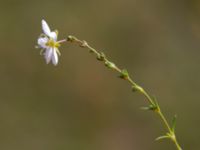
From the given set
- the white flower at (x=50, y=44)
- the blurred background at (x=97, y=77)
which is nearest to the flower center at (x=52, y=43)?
the white flower at (x=50, y=44)

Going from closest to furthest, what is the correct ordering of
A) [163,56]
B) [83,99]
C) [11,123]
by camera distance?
[11,123] < [83,99] < [163,56]

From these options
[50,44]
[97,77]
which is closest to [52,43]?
[50,44]

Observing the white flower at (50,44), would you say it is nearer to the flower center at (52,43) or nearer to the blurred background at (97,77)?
the flower center at (52,43)

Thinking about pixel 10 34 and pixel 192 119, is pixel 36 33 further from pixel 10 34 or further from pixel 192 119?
pixel 192 119

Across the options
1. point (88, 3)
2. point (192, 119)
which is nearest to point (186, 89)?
point (192, 119)

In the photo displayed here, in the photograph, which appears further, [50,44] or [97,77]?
[97,77]

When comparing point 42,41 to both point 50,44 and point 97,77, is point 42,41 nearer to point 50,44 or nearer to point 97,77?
point 50,44

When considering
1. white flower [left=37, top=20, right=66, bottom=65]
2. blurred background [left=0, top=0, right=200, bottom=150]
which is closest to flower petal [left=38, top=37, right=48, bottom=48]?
white flower [left=37, top=20, right=66, bottom=65]

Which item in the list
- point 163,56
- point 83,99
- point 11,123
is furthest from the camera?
point 163,56
